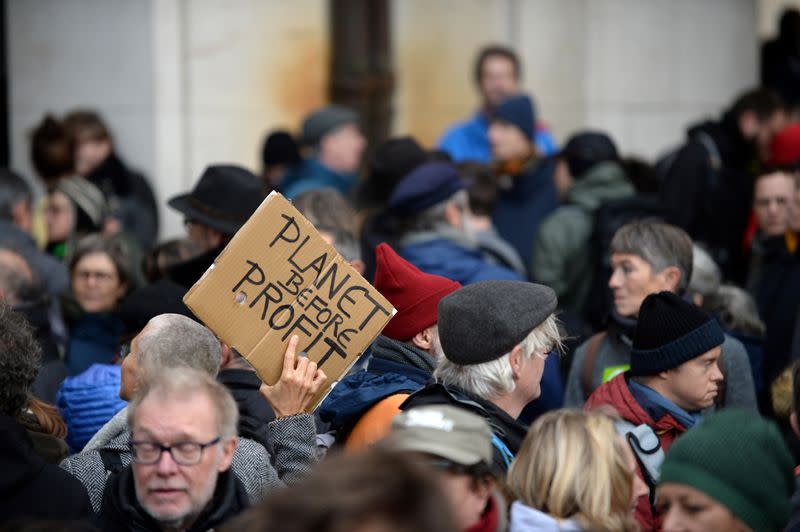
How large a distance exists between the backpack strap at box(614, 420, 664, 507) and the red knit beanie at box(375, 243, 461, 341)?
2.63 ft

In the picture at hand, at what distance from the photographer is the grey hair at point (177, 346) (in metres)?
4.77

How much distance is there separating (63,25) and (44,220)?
6.36ft

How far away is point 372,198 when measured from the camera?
832 cm

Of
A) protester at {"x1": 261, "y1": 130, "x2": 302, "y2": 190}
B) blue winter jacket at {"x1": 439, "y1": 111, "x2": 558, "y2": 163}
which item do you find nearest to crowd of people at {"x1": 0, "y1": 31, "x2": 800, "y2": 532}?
protester at {"x1": 261, "y1": 130, "x2": 302, "y2": 190}

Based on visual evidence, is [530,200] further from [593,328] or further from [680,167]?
[593,328]

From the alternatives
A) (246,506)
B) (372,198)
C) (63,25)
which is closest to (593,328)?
(372,198)

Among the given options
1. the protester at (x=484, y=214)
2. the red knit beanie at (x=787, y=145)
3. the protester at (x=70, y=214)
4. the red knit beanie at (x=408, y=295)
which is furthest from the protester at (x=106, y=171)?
the red knit beanie at (x=408, y=295)

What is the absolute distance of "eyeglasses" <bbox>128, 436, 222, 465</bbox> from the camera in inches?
159

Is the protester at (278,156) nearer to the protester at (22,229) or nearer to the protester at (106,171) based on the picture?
the protester at (106,171)

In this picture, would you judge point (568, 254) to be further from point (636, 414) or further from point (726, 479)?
point (726, 479)

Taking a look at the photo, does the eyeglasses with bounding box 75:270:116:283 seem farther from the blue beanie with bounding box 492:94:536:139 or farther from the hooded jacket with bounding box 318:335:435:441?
the blue beanie with bounding box 492:94:536:139

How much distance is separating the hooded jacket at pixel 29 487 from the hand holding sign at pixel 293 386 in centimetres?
75

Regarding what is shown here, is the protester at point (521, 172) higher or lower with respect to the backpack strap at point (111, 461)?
higher

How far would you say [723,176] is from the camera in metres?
9.52
